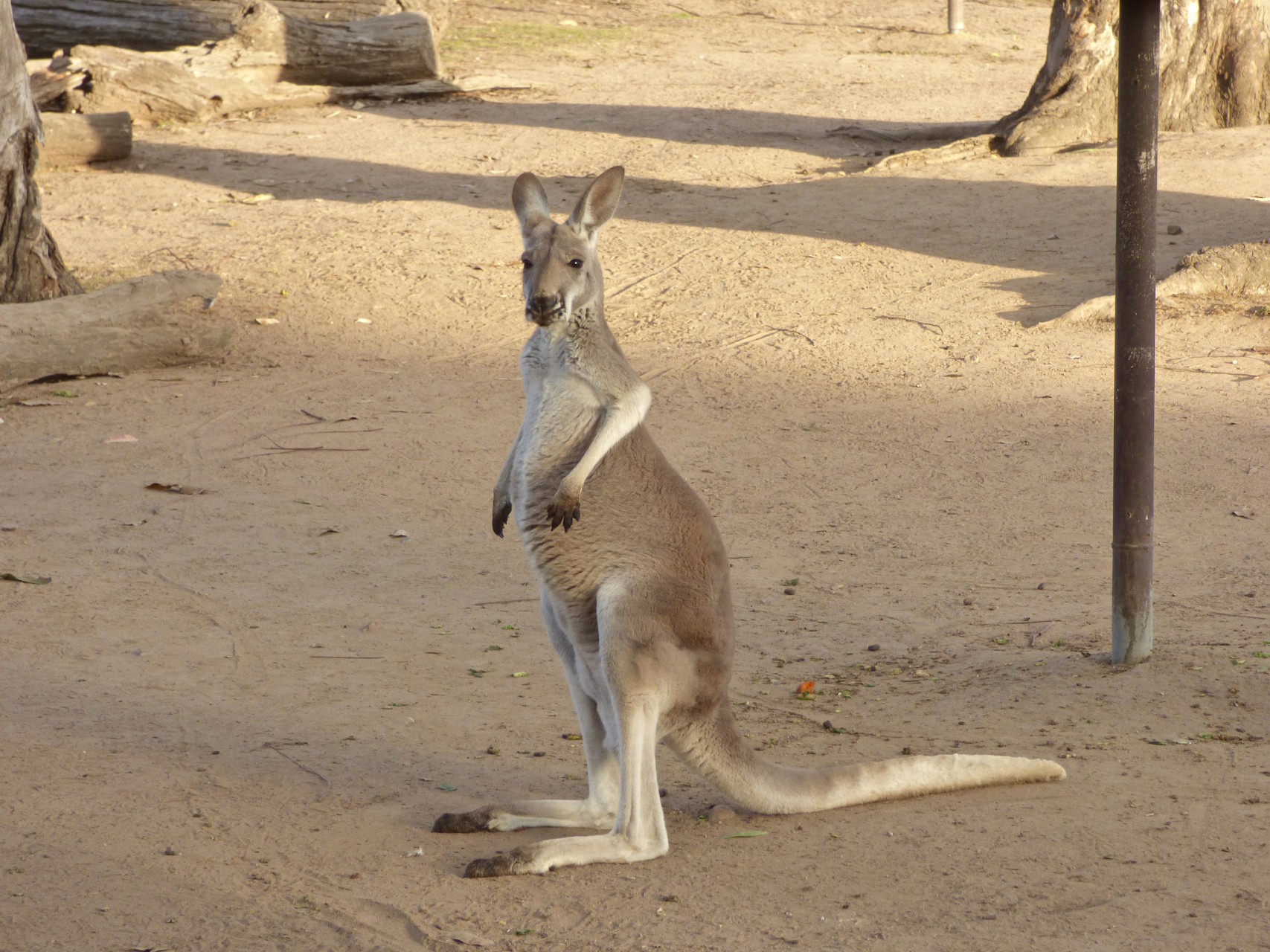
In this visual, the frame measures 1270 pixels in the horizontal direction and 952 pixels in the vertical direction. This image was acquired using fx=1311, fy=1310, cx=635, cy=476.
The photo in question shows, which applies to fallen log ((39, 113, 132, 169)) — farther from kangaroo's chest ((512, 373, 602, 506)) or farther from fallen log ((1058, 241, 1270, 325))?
kangaroo's chest ((512, 373, 602, 506))

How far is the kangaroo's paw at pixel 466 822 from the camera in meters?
3.31

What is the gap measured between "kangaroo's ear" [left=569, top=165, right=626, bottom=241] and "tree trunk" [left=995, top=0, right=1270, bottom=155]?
8.67 m

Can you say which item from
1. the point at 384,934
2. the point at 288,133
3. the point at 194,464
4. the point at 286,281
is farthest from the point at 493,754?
the point at 288,133

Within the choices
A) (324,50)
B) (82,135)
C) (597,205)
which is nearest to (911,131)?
(324,50)

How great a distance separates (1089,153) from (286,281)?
6.43 metres

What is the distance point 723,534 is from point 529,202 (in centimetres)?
269

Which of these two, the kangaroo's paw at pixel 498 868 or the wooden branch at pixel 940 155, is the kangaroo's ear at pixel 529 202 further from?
the wooden branch at pixel 940 155

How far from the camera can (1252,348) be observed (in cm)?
763

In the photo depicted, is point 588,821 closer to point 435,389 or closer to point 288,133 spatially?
point 435,389

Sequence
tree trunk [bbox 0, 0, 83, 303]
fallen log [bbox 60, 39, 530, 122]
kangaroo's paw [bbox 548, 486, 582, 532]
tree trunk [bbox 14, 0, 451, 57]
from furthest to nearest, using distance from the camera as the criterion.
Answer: tree trunk [bbox 14, 0, 451, 57]
fallen log [bbox 60, 39, 530, 122]
tree trunk [bbox 0, 0, 83, 303]
kangaroo's paw [bbox 548, 486, 582, 532]

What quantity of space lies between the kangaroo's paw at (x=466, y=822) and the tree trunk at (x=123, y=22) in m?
12.7

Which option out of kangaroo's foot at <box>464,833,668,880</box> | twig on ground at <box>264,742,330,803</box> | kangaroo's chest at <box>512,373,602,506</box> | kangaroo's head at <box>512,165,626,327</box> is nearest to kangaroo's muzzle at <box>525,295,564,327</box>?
kangaroo's head at <box>512,165,626,327</box>

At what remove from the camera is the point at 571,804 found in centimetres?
332

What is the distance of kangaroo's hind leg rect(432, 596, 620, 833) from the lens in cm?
329
